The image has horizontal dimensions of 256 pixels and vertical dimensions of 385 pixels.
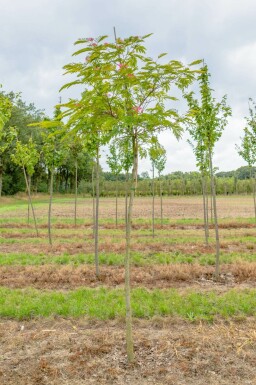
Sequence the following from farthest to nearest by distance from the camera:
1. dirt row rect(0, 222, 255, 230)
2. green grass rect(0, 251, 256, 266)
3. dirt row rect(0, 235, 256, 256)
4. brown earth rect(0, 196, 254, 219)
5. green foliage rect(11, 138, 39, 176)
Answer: brown earth rect(0, 196, 254, 219), dirt row rect(0, 222, 255, 230), green foliage rect(11, 138, 39, 176), dirt row rect(0, 235, 256, 256), green grass rect(0, 251, 256, 266)

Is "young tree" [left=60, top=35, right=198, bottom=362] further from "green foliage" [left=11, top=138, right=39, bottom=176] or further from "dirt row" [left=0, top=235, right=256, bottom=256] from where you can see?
"green foliage" [left=11, top=138, right=39, bottom=176]

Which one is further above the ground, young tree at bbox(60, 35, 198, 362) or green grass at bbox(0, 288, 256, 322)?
young tree at bbox(60, 35, 198, 362)

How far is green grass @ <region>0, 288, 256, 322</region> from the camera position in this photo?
6.23 metres

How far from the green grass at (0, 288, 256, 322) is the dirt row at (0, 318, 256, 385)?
0.32 meters

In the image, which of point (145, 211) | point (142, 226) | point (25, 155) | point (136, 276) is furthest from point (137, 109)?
point (145, 211)

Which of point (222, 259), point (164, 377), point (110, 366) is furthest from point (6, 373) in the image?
point (222, 259)

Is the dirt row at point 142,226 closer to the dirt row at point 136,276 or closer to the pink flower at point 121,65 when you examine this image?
the dirt row at point 136,276

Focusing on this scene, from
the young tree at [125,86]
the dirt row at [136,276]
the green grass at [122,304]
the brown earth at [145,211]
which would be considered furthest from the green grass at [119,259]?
the brown earth at [145,211]

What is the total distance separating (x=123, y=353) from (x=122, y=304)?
1790 mm

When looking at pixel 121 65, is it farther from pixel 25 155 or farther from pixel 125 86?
pixel 25 155

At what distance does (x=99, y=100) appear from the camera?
13.1 ft

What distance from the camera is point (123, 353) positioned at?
4.88 m

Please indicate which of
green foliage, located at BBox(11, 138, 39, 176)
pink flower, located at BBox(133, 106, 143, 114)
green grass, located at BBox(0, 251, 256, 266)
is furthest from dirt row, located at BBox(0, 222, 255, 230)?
pink flower, located at BBox(133, 106, 143, 114)

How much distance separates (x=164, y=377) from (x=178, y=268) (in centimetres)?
517
